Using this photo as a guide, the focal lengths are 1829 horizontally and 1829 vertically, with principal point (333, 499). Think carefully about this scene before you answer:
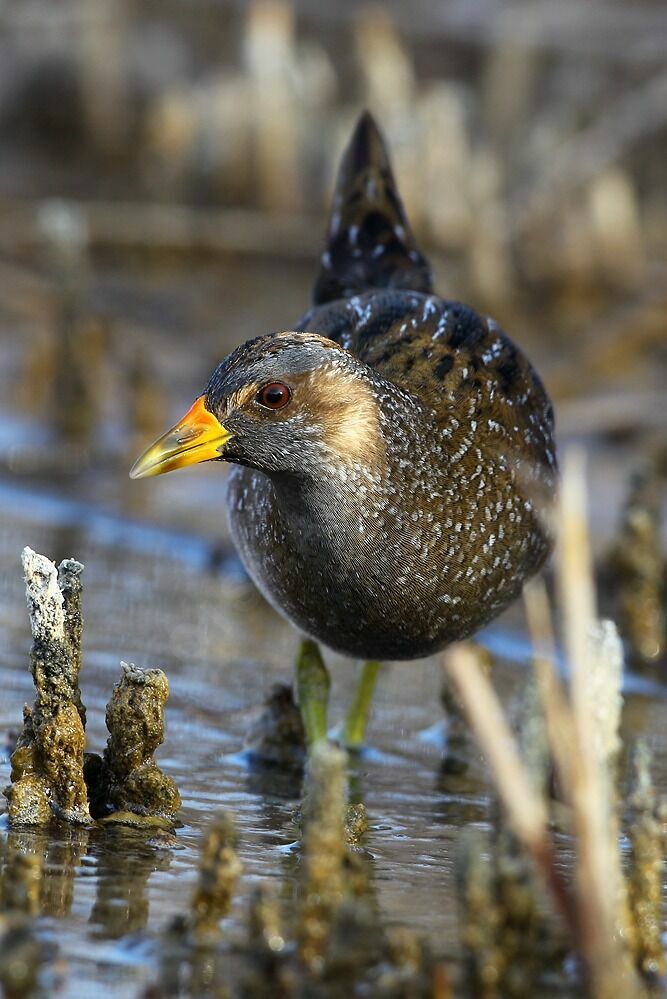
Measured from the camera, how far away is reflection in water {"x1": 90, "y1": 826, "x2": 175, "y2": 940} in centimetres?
384

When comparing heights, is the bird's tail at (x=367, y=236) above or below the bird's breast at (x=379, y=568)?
above

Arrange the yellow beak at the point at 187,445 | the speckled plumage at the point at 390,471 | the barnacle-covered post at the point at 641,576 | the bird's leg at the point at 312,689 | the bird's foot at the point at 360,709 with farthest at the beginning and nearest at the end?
the barnacle-covered post at the point at 641,576
the bird's foot at the point at 360,709
the bird's leg at the point at 312,689
the speckled plumage at the point at 390,471
the yellow beak at the point at 187,445

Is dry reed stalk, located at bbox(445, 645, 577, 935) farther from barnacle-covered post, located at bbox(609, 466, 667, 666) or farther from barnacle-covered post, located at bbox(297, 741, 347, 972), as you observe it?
barnacle-covered post, located at bbox(609, 466, 667, 666)

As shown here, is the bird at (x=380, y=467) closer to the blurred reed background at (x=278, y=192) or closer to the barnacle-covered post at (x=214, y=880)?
the barnacle-covered post at (x=214, y=880)

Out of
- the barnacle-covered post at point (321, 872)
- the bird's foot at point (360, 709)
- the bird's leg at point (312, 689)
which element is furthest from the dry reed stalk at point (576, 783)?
the bird's foot at point (360, 709)

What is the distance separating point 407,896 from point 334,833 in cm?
74

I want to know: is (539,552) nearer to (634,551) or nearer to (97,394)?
(634,551)

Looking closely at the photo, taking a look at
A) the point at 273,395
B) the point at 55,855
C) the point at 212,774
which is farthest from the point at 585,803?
the point at 212,774

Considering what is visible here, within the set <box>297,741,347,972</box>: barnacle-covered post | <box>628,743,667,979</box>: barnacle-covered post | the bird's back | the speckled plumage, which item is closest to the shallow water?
<box>297,741,347,972</box>: barnacle-covered post

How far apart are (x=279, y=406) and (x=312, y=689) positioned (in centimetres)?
125

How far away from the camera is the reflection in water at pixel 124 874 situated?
384 centimetres

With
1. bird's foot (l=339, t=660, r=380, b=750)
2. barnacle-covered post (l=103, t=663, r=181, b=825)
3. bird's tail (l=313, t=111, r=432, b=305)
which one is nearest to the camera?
barnacle-covered post (l=103, t=663, r=181, b=825)

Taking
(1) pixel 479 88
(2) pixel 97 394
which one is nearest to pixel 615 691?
(2) pixel 97 394

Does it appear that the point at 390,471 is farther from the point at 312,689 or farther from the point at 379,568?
the point at 312,689
